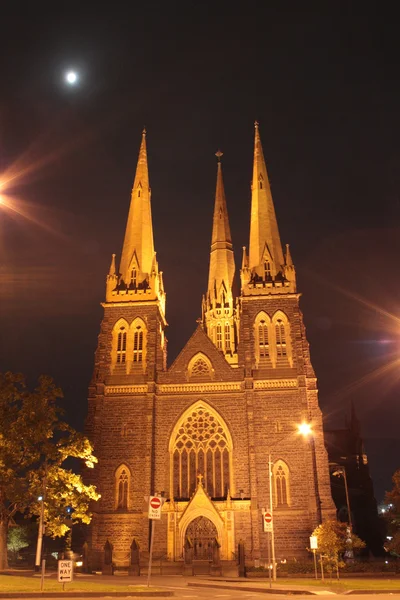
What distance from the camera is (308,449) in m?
45.7

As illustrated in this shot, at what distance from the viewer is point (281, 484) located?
45.4m

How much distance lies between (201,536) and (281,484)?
6.93 metres

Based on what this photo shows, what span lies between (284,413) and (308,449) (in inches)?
131

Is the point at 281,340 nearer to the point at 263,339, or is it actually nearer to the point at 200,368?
the point at 263,339

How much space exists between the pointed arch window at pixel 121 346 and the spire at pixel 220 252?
18733 mm

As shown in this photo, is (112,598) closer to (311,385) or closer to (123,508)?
(123,508)

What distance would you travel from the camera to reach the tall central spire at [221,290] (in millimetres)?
67750

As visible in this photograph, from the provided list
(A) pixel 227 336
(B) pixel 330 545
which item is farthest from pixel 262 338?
(B) pixel 330 545

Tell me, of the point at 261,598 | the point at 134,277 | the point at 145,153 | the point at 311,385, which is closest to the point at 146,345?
the point at 134,277

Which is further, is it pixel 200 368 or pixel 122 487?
pixel 200 368

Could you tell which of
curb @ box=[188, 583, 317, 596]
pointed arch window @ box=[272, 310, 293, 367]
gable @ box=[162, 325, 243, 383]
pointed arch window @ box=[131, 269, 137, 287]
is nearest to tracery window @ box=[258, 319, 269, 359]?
pointed arch window @ box=[272, 310, 293, 367]

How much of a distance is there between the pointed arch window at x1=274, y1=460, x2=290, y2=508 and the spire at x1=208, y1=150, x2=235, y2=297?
26.8 m

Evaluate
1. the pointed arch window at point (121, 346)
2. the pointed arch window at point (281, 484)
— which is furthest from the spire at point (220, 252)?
the pointed arch window at point (281, 484)

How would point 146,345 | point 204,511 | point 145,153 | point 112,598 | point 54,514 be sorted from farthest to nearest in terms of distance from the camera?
point 145,153
point 146,345
point 204,511
point 54,514
point 112,598
